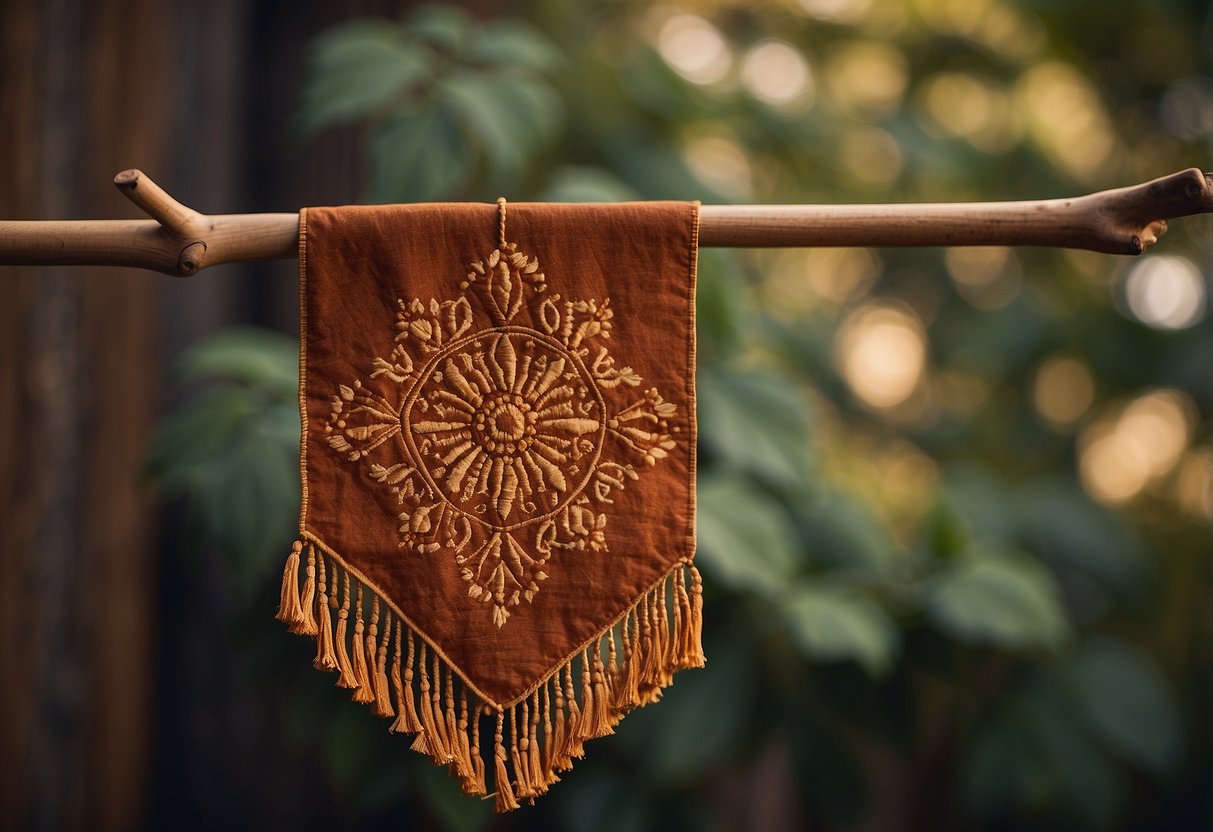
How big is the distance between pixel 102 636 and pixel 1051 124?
1831 millimetres

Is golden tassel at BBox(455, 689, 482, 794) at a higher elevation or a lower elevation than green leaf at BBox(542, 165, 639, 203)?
lower

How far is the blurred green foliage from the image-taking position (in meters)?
1.02

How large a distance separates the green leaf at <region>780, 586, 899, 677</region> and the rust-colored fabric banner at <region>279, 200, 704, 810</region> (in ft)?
1.04

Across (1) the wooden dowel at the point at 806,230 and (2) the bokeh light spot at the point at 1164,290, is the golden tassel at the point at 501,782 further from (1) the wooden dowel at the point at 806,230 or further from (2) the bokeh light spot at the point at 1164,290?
(2) the bokeh light spot at the point at 1164,290

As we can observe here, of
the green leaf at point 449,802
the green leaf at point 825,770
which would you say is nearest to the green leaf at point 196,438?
the green leaf at point 449,802

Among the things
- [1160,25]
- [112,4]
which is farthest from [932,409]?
[112,4]

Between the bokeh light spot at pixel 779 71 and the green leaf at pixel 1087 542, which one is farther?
the bokeh light spot at pixel 779 71

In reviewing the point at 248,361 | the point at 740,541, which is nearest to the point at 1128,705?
the point at 740,541

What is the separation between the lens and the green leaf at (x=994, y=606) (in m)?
1.04

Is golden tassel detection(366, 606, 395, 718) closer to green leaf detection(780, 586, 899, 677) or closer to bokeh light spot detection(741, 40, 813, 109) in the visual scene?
green leaf detection(780, 586, 899, 677)

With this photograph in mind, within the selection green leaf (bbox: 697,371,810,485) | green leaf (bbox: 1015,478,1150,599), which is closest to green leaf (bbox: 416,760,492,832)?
green leaf (bbox: 697,371,810,485)

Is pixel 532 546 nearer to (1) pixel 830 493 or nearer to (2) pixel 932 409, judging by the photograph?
(1) pixel 830 493

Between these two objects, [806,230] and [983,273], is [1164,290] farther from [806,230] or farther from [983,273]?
[806,230]

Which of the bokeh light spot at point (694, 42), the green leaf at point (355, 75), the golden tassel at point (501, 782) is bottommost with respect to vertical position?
the golden tassel at point (501, 782)
